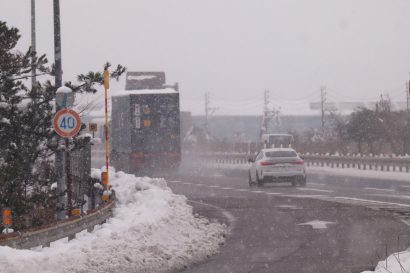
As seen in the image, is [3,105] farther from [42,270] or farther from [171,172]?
[171,172]

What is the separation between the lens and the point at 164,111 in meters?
37.2

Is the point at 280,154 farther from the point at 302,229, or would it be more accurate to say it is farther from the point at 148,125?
the point at 302,229

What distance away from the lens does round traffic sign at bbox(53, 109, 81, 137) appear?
14.1 meters

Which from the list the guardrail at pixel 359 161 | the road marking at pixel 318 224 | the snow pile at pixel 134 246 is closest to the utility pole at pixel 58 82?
the snow pile at pixel 134 246

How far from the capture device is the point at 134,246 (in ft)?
37.3

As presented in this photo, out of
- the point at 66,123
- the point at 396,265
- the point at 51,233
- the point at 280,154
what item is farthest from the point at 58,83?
the point at 280,154

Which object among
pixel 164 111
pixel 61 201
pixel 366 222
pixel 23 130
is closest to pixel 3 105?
pixel 23 130

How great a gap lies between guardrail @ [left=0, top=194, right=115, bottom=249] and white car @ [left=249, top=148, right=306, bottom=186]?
1685 cm

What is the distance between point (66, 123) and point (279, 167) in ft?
52.5

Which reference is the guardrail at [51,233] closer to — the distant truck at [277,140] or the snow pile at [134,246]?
the snow pile at [134,246]

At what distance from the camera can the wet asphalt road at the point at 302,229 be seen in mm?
11344

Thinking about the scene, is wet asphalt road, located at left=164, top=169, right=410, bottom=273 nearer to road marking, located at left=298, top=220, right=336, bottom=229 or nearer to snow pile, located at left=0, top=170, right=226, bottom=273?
road marking, located at left=298, top=220, right=336, bottom=229

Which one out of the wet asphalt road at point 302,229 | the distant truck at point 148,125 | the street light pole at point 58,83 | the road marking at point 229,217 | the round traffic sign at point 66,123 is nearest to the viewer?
the wet asphalt road at point 302,229

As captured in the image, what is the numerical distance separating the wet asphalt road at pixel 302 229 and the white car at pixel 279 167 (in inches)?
45.1
